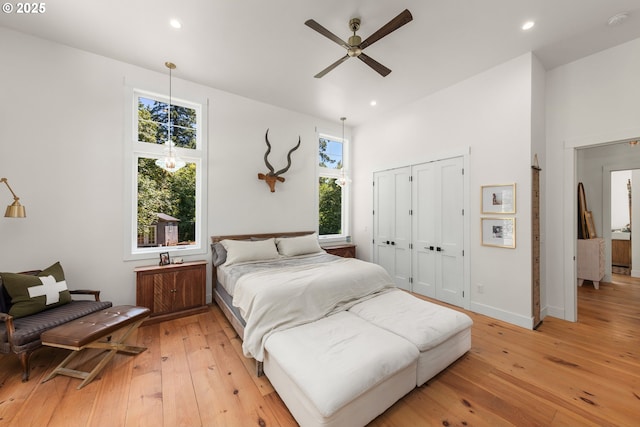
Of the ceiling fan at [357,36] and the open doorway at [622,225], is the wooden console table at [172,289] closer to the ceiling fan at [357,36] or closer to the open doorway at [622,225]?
the ceiling fan at [357,36]

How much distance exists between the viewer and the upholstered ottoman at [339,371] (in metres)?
1.49

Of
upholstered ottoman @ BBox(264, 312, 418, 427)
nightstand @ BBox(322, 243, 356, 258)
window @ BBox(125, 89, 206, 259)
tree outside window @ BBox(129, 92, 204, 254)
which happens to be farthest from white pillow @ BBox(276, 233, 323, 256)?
upholstered ottoman @ BBox(264, 312, 418, 427)

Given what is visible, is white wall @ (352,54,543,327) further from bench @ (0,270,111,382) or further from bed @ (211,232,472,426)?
bench @ (0,270,111,382)

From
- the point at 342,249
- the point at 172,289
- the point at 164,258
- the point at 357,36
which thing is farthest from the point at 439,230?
the point at 164,258

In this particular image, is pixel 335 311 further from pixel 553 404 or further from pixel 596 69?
pixel 596 69

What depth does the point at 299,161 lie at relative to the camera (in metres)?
4.91

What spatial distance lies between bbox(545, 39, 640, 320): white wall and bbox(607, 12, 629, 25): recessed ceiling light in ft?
1.98

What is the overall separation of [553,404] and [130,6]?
5.08 meters

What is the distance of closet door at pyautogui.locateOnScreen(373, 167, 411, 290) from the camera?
4.50 metres

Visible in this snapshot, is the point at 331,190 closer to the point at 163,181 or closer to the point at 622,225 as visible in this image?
the point at 163,181

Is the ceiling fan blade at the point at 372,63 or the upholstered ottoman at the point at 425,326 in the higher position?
the ceiling fan blade at the point at 372,63

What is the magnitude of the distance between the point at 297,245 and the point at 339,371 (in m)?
2.80

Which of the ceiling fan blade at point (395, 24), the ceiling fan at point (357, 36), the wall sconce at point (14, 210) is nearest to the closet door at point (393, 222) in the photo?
the ceiling fan at point (357, 36)

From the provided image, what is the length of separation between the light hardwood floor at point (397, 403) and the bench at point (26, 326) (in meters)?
0.28
